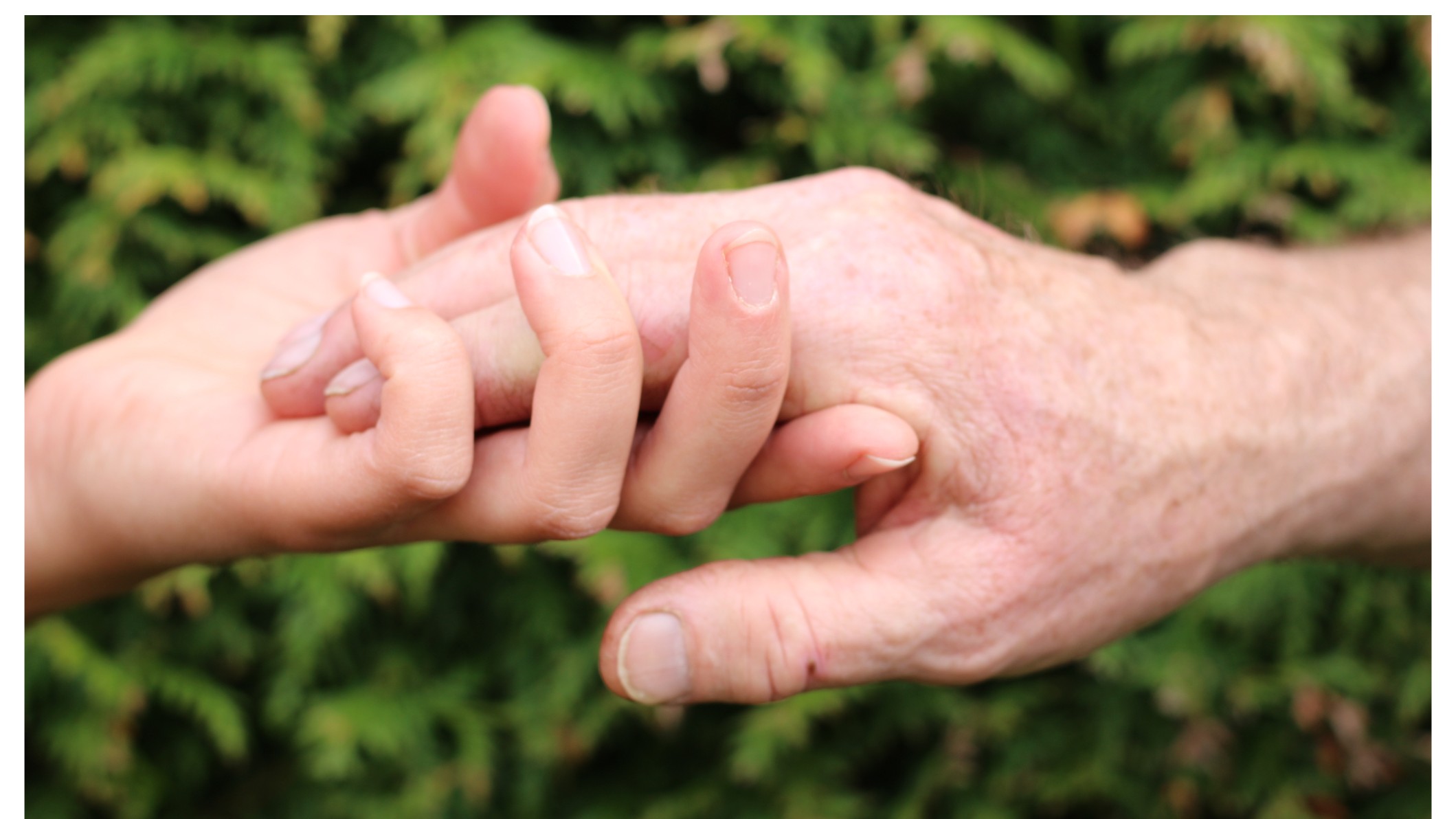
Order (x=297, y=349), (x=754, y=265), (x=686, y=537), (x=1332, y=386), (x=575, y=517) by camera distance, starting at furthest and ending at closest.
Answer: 1. (x=686, y=537)
2. (x=1332, y=386)
3. (x=297, y=349)
4. (x=575, y=517)
5. (x=754, y=265)

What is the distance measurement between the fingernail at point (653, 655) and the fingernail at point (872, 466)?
0.90 feet

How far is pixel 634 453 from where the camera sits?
1202 millimetres

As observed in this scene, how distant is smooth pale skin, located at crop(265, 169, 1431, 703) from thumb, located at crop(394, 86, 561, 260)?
0.22 meters

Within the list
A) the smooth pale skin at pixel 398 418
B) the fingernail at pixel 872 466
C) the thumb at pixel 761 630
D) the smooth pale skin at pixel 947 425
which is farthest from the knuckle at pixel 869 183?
the thumb at pixel 761 630

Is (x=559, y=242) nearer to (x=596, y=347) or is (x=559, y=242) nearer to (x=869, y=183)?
(x=596, y=347)

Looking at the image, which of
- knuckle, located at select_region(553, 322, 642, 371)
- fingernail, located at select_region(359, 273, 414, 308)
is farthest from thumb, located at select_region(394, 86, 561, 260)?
knuckle, located at select_region(553, 322, 642, 371)

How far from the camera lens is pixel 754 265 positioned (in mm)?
987

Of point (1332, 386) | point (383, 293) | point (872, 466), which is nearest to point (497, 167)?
point (383, 293)

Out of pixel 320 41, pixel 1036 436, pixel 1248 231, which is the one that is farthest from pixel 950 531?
pixel 320 41

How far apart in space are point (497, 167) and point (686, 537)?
116 cm

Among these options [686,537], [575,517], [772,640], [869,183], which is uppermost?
[869,183]

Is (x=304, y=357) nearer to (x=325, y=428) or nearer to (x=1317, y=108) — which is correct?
(x=325, y=428)

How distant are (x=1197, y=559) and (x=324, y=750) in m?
2.13

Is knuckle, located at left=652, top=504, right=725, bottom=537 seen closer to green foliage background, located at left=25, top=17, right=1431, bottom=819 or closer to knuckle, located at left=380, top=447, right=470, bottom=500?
knuckle, located at left=380, top=447, right=470, bottom=500
